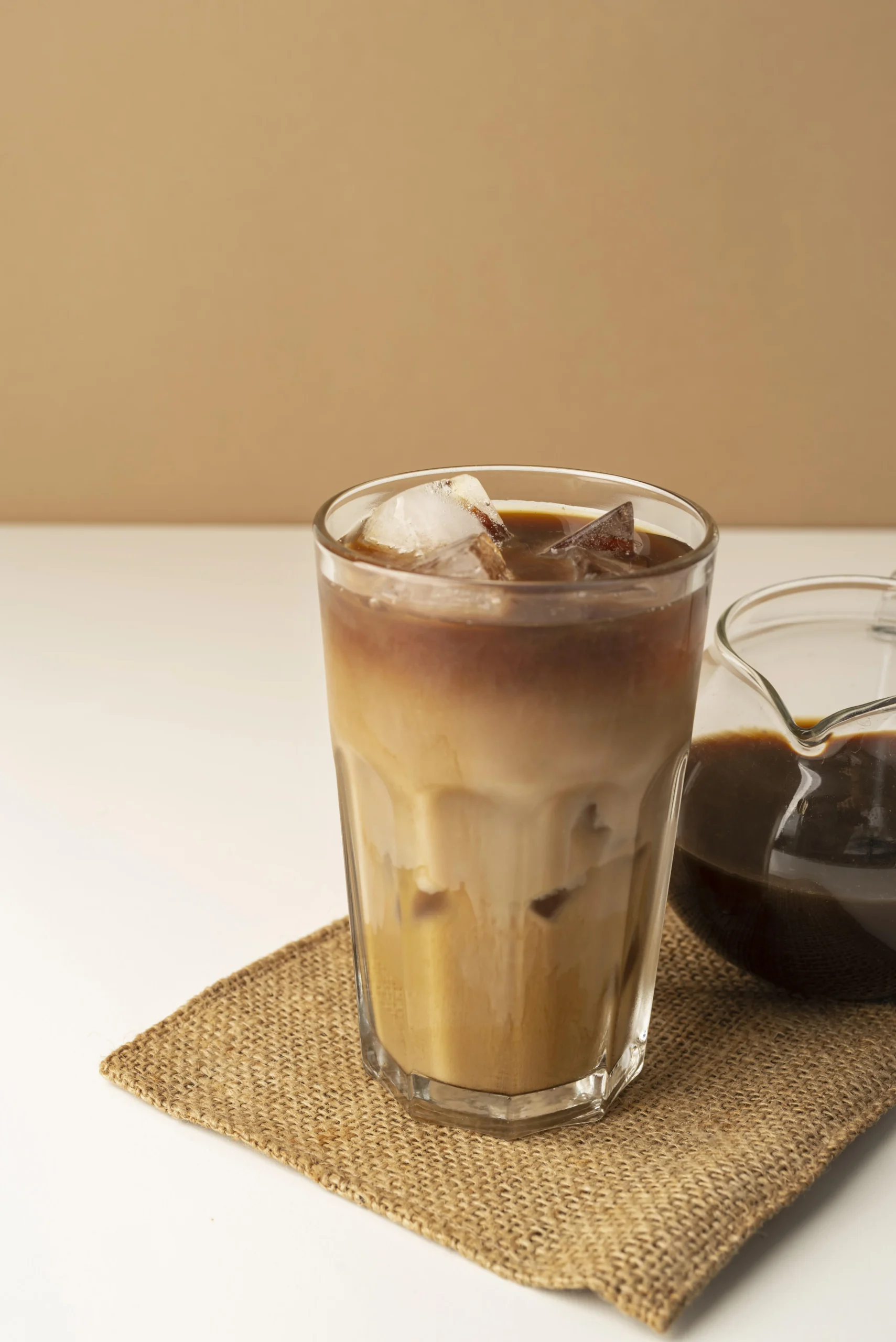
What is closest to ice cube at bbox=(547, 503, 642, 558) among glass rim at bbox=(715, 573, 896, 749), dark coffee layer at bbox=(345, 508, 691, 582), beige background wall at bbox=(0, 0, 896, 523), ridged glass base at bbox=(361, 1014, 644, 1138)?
dark coffee layer at bbox=(345, 508, 691, 582)

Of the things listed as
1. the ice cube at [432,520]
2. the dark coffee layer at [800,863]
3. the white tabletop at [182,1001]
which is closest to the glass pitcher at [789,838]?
the dark coffee layer at [800,863]

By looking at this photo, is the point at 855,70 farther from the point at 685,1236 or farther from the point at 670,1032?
the point at 685,1236

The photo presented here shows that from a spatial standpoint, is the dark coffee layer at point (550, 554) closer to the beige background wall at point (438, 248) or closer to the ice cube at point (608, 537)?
the ice cube at point (608, 537)

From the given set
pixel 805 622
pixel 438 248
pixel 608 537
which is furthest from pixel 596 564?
pixel 438 248

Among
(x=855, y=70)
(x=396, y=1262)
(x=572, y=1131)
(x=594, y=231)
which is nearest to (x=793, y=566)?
(x=594, y=231)

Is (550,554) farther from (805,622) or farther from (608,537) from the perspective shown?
(805,622)

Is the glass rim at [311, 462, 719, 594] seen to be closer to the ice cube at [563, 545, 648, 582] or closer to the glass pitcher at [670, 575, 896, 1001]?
the ice cube at [563, 545, 648, 582]
